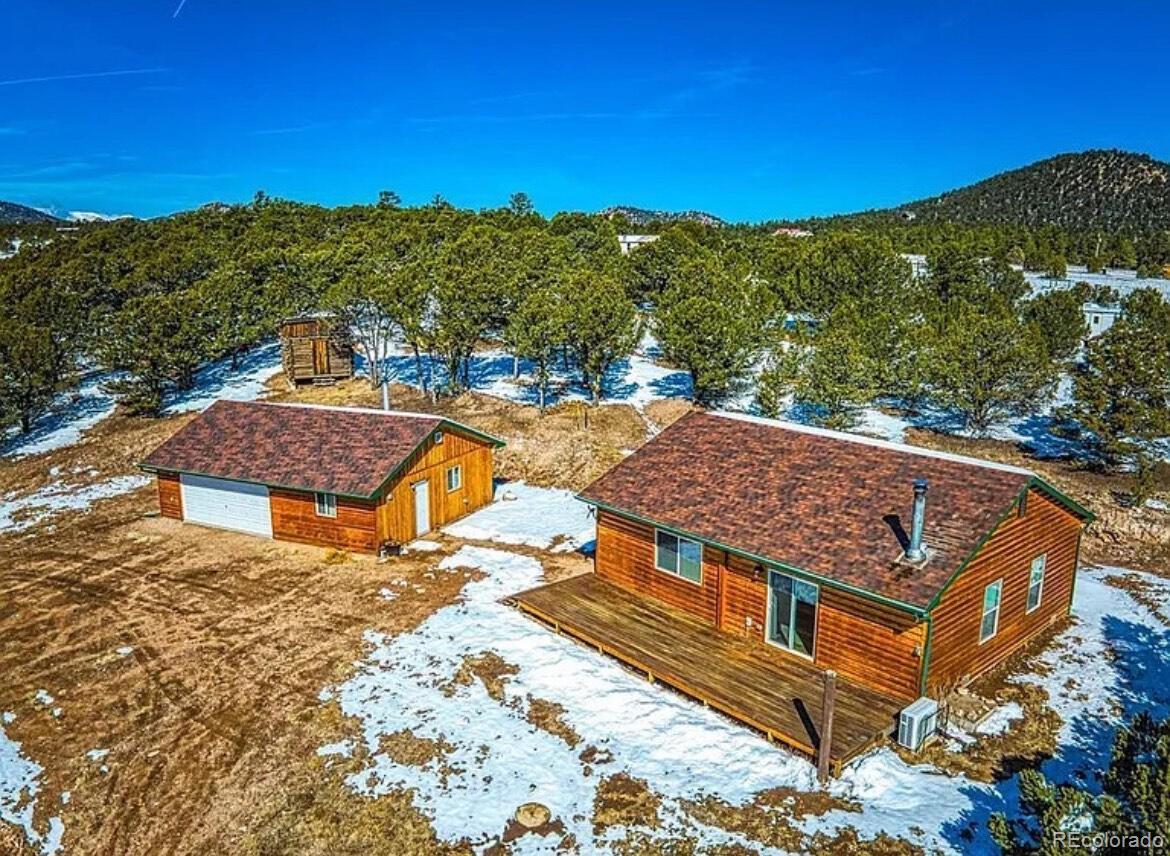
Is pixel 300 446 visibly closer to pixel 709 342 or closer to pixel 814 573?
pixel 814 573

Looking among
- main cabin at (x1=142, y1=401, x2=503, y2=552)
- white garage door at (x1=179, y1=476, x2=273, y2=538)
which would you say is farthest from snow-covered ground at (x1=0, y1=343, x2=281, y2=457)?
white garage door at (x1=179, y1=476, x2=273, y2=538)

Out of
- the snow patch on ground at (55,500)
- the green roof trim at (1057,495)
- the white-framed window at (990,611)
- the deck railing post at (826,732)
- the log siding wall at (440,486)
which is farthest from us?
the snow patch on ground at (55,500)

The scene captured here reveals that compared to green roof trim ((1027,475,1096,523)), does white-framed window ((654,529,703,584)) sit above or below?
below

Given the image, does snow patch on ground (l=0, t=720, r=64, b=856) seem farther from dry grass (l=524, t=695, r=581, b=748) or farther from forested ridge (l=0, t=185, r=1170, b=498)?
forested ridge (l=0, t=185, r=1170, b=498)

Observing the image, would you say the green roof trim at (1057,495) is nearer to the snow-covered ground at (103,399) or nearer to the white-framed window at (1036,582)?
the white-framed window at (1036,582)

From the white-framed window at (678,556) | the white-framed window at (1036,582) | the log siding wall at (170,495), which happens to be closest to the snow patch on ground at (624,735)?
the white-framed window at (1036,582)

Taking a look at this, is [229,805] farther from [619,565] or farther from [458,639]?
[619,565]

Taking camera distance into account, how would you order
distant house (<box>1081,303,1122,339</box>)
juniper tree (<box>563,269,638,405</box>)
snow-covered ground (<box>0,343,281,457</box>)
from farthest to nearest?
distant house (<box>1081,303,1122,339</box>) → snow-covered ground (<box>0,343,281,457</box>) → juniper tree (<box>563,269,638,405</box>)
